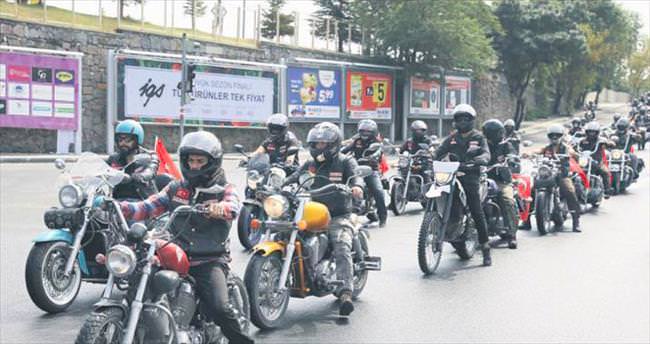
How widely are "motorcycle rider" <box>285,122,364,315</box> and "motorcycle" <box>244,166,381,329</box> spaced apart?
0.08 metres

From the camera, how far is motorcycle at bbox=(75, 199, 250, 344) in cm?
443

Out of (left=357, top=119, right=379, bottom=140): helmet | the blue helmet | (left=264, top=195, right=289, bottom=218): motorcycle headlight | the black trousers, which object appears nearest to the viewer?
the black trousers

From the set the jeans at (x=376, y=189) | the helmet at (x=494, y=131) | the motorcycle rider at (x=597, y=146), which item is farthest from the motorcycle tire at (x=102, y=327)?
the motorcycle rider at (x=597, y=146)

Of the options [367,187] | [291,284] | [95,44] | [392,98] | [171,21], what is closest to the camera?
[291,284]

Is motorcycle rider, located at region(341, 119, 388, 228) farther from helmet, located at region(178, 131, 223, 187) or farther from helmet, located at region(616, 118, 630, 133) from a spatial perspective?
helmet, located at region(616, 118, 630, 133)

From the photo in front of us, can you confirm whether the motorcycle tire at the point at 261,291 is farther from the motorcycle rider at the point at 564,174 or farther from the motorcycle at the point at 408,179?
the motorcycle at the point at 408,179

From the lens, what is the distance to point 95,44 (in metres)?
28.0

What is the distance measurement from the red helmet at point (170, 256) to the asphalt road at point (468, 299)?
70.1 inches

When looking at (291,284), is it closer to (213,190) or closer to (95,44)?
(213,190)

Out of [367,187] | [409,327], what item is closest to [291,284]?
[409,327]

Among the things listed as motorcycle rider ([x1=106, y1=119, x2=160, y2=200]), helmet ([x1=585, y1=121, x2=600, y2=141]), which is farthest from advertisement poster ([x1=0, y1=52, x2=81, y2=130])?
motorcycle rider ([x1=106, y1=119, x2=160, y2=200])

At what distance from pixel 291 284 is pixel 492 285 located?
9.13 feet

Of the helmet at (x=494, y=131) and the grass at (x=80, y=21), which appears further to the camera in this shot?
the grass at (x=80, y=21)

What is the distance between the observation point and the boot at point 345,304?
7.07 metres
